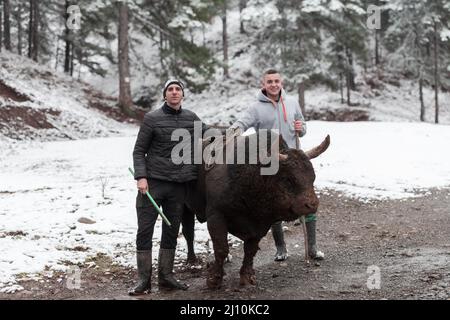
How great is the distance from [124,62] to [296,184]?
21.1 m

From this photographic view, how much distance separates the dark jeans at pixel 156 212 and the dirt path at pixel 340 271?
62 cm

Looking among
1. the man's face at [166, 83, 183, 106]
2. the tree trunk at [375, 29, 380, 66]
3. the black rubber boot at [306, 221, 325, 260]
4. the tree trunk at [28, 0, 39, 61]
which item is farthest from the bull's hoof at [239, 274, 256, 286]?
the tree trunk at [375, 29, 380, 66]

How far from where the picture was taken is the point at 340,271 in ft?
20.8

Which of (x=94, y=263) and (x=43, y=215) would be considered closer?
(x=94, y=263)

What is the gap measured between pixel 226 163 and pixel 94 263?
8.53 feet

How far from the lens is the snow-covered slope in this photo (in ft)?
60.7

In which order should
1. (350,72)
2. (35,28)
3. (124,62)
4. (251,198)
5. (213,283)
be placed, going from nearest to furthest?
(251,198), (213,283), (124,62), (35,28), (350,72)

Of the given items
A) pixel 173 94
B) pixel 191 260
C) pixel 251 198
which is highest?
pixel 173 94

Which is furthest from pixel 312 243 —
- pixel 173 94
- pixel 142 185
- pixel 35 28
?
→ pixel 35 28

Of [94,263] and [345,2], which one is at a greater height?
[345,2]

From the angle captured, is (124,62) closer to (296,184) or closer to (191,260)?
(191,260)

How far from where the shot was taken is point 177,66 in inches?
981
